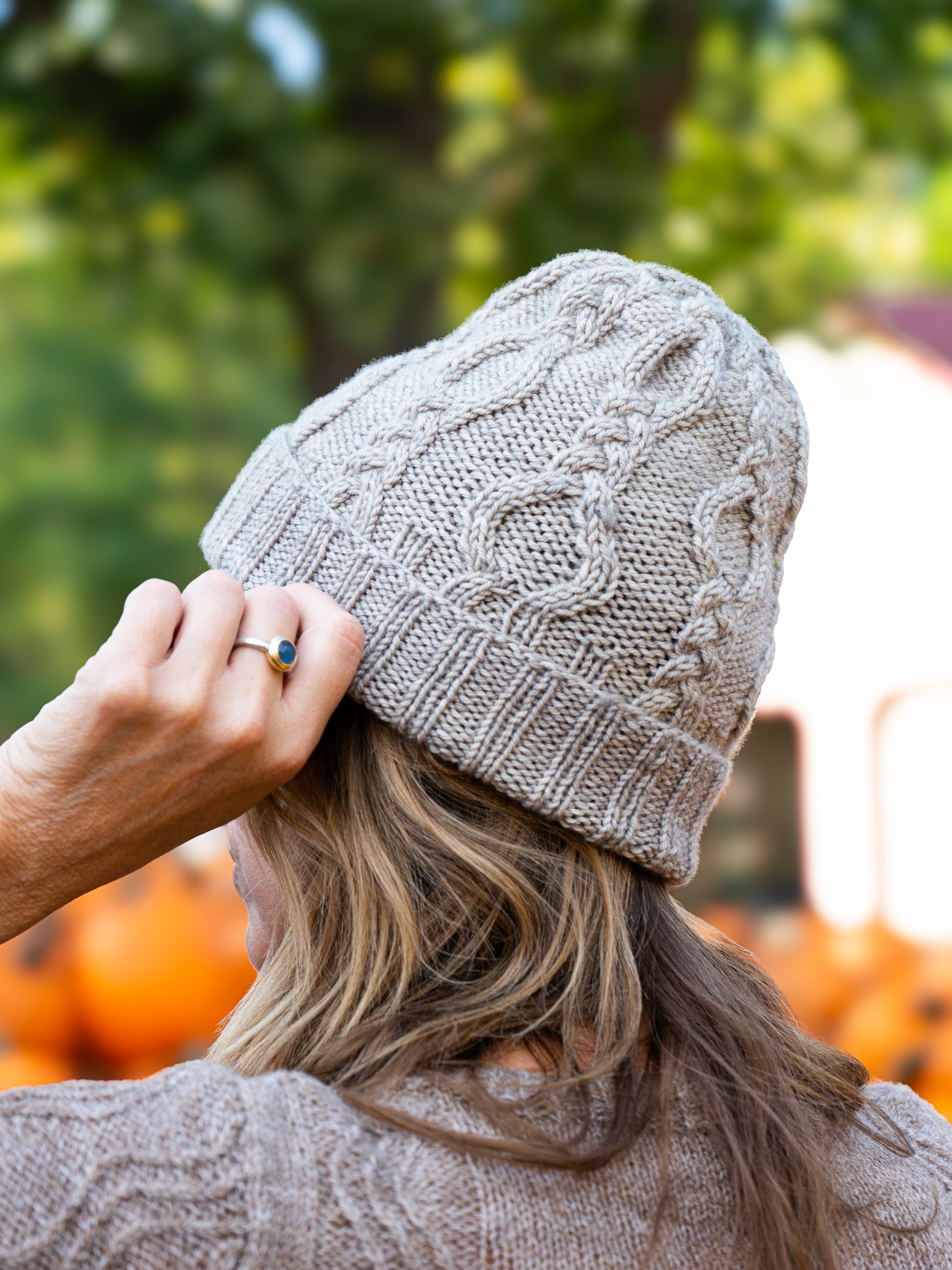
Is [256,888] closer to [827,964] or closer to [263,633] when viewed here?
[263,633]

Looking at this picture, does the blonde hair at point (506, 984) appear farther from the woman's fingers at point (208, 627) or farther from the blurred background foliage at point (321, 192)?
the blurred background foliage at point (321, 192)

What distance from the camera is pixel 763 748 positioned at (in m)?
5.79

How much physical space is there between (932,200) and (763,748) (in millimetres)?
2604

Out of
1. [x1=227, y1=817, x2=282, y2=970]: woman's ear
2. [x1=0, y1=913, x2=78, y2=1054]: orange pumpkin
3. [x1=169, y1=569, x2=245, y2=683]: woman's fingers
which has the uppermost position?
[x1=169, y1=569, x2=245, y2=683]: woman's fingers

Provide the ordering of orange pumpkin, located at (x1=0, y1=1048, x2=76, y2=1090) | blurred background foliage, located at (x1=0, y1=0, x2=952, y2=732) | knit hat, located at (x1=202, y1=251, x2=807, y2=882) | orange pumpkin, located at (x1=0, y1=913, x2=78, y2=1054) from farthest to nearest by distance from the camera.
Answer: blurred background foliage, located at (x1=0, y1=0, x2=952, y2=732), orange pumpkin, located at (x1=0, y1=913, x2=78, y2=1054), orange pumpkin, located at (x1=0, y1=1048, x2=76, y2=1090), knit hat, located at (x1=202, y1=251, x2=807, y2=882)

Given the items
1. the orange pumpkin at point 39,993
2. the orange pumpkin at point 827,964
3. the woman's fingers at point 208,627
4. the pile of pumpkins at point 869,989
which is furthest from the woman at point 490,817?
the orange pumpkin at point 827,964

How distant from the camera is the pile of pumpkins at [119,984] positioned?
145 inches

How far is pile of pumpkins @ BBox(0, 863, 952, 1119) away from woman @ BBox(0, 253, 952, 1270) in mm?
2377

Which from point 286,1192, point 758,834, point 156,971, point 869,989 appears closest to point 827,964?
point 869,989

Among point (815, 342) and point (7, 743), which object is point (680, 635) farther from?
point (815, 342)

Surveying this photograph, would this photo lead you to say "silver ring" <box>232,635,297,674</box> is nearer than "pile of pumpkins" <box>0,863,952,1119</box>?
Yes

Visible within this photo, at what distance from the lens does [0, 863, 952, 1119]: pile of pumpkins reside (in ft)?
12.1

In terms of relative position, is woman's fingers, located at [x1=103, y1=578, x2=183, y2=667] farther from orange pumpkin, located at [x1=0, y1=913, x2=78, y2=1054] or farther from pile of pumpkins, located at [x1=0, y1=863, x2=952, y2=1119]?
orange pumpkin, located at [x1=0, y1=913, x2=78, y2=1054]

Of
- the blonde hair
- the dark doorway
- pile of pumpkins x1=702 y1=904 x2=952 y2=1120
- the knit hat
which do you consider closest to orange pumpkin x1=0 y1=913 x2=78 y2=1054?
pile of pumpkins x1=702 y1=904 x2=952 y2=1120
